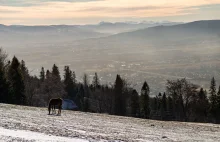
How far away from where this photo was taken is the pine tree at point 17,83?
6444cm

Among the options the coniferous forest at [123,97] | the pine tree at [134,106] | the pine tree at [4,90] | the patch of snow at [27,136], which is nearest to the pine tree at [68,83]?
the coniferous forest at [123,97]

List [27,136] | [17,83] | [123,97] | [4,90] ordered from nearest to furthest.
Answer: [27,136] < [4,90] < [17,83] < [123,97]

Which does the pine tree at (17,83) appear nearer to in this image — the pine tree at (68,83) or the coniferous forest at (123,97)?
the coniferous forest at (123,97)

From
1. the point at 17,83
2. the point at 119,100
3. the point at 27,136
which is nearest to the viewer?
the point at 27,136

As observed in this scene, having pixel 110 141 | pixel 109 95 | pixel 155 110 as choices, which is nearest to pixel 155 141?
pixel 110 141

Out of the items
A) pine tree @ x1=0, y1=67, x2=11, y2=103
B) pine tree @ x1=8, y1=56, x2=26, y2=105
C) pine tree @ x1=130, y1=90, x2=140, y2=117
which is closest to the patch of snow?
pine tree @ x1=0, y1=67, x2=11, y2=103

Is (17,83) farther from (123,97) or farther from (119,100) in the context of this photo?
(123,97)

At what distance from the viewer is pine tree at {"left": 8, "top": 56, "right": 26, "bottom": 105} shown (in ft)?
211

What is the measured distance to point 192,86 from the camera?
70.7 meters

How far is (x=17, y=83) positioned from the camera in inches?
2552

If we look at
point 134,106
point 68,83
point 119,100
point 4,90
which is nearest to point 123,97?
point 119,100

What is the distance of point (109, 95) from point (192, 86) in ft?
89.5

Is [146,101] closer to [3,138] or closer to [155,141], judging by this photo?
[155,141]

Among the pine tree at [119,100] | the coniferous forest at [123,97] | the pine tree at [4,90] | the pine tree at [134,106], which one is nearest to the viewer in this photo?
the pine tree at [4,90]
